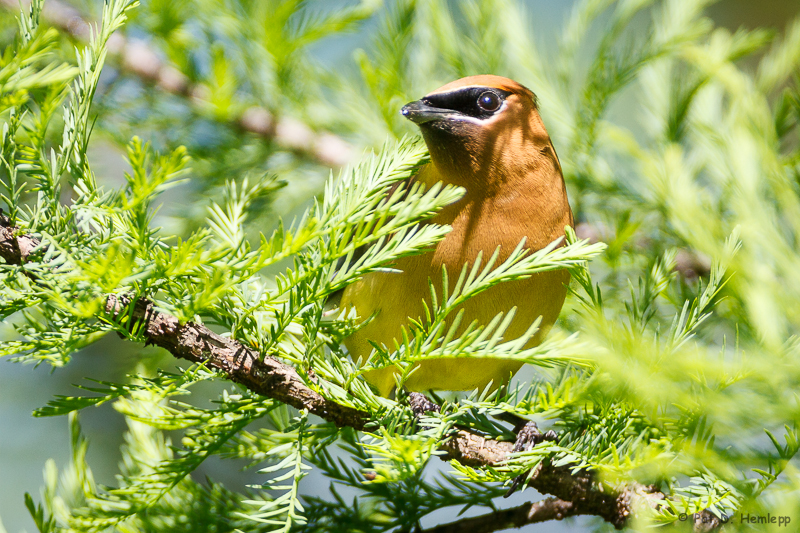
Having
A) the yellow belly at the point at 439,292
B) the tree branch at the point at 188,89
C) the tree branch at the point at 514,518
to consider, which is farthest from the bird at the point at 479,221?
the tree branch at the point at 188,89

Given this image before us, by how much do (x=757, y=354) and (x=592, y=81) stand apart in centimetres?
195

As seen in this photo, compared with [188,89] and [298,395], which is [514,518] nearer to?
[298,395]

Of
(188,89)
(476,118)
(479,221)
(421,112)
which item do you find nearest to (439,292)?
(479,221)

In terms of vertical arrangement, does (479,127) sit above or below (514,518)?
above

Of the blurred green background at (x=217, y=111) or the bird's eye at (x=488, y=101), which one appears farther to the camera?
the blurred green background at (x=217, y=111)

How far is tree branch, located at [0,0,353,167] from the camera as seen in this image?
3.09 m

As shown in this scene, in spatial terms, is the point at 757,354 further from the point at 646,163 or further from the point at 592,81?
the point at 592,81

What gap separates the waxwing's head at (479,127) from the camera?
246 centimetres

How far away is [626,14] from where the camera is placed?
10.1 ft

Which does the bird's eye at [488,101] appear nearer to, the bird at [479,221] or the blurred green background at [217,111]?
the bird at [479,221]

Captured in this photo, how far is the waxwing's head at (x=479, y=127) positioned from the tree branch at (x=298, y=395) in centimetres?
107

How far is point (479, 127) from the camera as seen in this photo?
2.56 meters

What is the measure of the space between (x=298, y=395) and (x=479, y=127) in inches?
56.2

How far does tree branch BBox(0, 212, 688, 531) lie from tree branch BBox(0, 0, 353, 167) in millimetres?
1630
